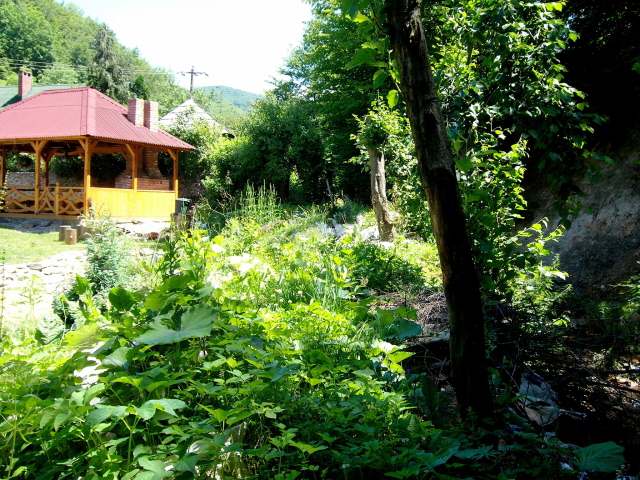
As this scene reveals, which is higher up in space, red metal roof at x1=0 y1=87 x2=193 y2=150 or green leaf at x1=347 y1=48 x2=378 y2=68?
red metal roof at x1=0 y1=87 x2=193 y2=150

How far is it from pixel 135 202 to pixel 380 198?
11.8 meters

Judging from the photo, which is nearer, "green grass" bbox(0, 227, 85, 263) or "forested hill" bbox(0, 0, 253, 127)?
"green grass" bbox(0, 227, 85, 263)

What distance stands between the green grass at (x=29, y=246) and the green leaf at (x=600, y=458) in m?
11.2

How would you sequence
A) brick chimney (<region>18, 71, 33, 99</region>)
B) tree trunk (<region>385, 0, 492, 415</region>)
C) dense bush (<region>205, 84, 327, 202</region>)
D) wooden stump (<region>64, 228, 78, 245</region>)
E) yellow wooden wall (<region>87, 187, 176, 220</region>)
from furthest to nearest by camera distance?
brick chimney (<region>18, 71, 33, 99</region>)
yellow wooden wall (<region>87, 187, 176, 220</region>)
dense bush (<region>205, 84, 327, 202</region>)
wooden stump (<region>64, 228, 78, 245</region>)
tree trunk (<region>385, 0, 492, 415</region>)

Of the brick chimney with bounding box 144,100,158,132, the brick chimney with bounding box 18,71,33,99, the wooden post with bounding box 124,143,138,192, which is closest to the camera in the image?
the wooden post with bounding box 124,143,138,192

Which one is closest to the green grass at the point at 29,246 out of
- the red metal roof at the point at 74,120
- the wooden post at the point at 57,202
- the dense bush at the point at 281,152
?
the wooden post at the point at 57,202

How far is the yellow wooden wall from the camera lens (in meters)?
16.2

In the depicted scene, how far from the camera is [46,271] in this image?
9.18 metres

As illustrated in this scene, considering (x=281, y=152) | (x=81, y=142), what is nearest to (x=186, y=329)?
(x=281, y=152)

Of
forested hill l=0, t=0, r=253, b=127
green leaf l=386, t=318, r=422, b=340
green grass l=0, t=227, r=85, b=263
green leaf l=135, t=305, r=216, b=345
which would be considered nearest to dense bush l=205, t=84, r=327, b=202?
green grass l=0, t=227, r=85, b=263

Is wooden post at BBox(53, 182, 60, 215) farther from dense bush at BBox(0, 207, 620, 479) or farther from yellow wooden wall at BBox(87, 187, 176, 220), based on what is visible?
dense bush at BBox(0, 207, 620, 479)

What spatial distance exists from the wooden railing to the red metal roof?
178 centimetres

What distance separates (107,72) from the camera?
36344mm

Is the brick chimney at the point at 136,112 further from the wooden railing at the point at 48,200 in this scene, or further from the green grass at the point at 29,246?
the green grass at the point at 29,246
